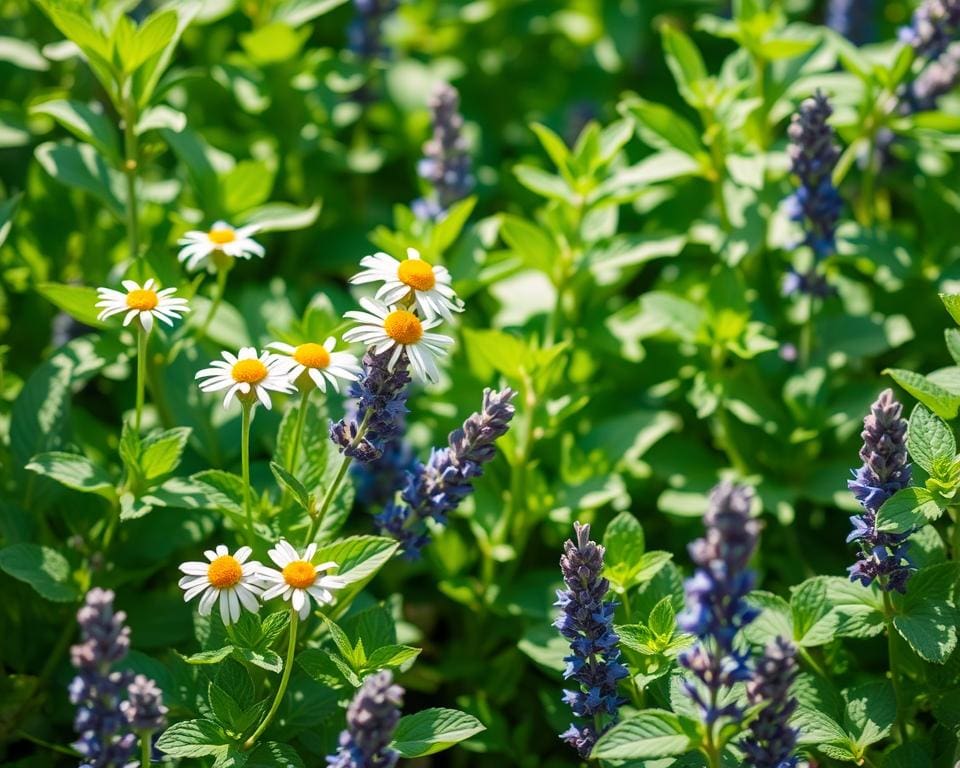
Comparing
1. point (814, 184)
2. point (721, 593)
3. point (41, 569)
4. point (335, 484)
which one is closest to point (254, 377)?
point (335, 484)

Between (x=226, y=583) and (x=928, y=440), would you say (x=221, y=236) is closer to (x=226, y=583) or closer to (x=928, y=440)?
(x=226, y=583)

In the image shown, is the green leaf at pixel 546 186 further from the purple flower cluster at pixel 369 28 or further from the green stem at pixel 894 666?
the green stem at pixel 894 666

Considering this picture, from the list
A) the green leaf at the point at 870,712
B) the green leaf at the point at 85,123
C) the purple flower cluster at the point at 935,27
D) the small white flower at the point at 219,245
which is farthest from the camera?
the purple flower cluster at the point at 935,27

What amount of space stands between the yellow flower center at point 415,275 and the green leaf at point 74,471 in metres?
0.66

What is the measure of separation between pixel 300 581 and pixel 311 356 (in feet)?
1.22

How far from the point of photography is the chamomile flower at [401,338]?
176 centimetres

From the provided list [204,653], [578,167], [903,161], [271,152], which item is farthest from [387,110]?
[204,653]

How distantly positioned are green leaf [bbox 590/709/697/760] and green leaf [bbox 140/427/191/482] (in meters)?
0.91

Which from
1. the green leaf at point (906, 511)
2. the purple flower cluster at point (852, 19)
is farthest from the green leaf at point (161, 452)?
the purple flower cluster at point (852, 19)

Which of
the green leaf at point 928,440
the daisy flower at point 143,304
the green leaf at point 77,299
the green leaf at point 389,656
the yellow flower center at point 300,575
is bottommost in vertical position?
the green leaf at point 389,656

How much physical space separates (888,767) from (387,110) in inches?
90.4

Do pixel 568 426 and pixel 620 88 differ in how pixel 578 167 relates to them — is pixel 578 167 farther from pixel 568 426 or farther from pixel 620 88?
pixel 620 88

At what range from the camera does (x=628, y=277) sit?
281 centimetres

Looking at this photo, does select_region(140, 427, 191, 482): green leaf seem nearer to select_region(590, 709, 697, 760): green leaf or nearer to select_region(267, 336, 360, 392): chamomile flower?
select_region(267, 336, 360, 392): chamomile flower
